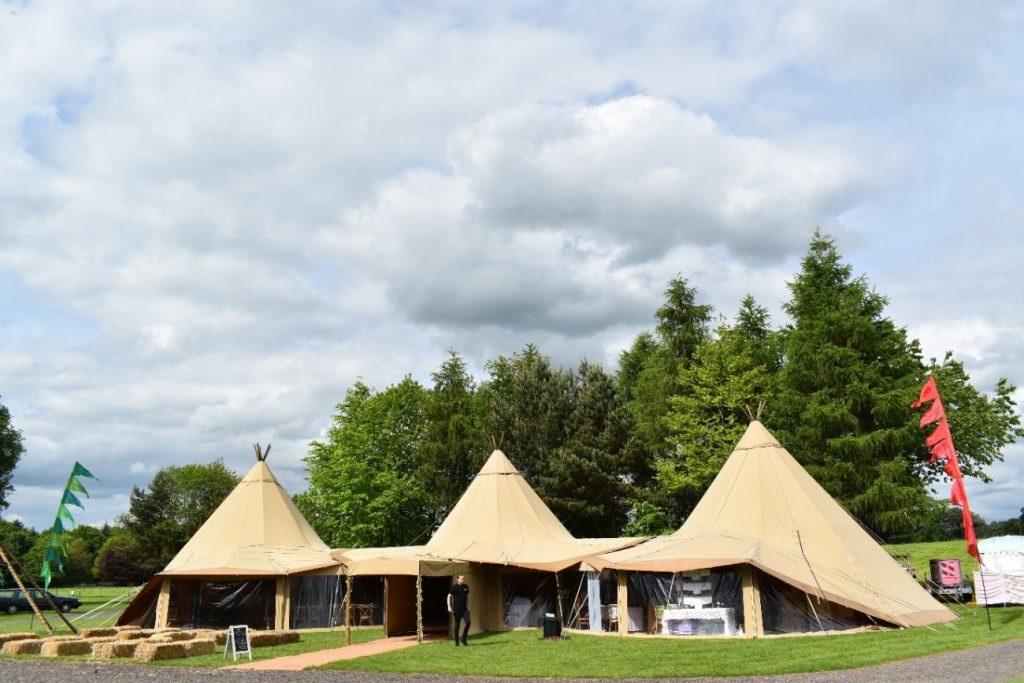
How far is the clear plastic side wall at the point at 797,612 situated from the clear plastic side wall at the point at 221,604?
13301mm

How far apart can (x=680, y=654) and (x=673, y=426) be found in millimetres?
20813

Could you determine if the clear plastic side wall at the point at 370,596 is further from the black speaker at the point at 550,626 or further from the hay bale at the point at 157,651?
the hay bale at the point at 157,651

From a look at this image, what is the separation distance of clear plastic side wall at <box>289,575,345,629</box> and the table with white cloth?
10181 millimetres

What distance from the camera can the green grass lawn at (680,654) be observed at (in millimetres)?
11547

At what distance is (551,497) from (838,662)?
2249 centimetres

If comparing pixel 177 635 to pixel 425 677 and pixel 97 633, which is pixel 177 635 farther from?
pixel 425 677

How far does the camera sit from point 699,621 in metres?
16.6

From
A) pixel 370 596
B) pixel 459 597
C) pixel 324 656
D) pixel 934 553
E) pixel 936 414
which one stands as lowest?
pixel 324 656

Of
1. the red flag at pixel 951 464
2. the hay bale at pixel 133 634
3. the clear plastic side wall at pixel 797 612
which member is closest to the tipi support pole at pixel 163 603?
the hay bale at pixel 133 634

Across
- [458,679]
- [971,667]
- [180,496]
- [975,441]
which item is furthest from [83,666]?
[180,496]

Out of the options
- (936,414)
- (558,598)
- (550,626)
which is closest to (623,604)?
(550,626)

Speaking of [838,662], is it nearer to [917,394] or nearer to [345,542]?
[917,394]

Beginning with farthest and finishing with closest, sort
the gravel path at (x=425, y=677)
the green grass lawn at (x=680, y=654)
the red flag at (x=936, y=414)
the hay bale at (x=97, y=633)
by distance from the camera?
1. the hay bale at (x=97, y=633)
2. the red flag at (x=936, y=414)
3. the green grass lawn at (x=680, y=654)
4. the gravel path at (x=425, y=677)

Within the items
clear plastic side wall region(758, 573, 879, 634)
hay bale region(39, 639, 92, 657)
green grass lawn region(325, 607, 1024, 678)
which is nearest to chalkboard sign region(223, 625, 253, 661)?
green grass lawn region(325, 607, 1024, 678)
